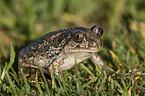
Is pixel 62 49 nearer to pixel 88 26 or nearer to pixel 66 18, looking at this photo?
pixel 88 26

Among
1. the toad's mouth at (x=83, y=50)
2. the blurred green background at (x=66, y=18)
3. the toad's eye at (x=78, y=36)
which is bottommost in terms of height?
the toad's mouth at (x=83, y=50)

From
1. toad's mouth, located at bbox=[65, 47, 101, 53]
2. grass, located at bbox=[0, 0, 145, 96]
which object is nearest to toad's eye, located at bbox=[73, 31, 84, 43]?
toad's mouth, located at bbox=[65, 47, 101, 53]

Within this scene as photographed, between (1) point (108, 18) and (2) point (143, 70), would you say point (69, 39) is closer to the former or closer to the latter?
(2) point (143, 70)

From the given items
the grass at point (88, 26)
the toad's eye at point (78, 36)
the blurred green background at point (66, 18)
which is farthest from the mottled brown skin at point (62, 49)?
the blurred green background at point (66, 18)

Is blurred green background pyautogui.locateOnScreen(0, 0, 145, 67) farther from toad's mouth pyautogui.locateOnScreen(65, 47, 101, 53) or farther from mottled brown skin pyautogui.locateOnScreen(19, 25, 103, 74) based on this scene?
toad's mouth pyautogui.locateOnScreen(65, 47, 101, 53)

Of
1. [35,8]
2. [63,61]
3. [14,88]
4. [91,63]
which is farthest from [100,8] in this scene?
[14,88]

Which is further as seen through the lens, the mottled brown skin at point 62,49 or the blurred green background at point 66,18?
the blurred green background at point 66,18

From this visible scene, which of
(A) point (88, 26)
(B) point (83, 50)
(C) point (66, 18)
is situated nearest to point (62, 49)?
(B) point (83, 50)

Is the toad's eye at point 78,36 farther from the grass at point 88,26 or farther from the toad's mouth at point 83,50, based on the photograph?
the grass at point 88,26
